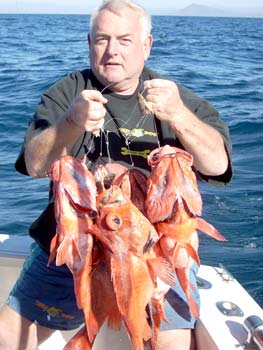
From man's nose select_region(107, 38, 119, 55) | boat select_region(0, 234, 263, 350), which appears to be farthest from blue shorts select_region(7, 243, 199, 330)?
man's nose select_region(107, 38, 119, 55)

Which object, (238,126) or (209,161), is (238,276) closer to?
(209,161)

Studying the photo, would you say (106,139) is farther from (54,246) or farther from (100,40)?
(54,246)

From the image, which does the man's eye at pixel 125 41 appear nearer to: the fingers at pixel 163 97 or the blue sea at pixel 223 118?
the fingers at pixel 163 97

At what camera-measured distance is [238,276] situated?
622cm

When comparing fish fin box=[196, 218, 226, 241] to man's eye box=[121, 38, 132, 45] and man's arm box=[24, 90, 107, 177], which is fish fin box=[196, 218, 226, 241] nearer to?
man's arm box=[24, 90, 107, 177]

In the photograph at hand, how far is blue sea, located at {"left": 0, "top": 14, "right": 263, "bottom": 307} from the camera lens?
6.85m

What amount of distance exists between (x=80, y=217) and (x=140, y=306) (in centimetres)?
47

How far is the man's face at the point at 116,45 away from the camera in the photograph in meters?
3.11

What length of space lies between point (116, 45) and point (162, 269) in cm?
125

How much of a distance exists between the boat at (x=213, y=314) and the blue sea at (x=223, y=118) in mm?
1965

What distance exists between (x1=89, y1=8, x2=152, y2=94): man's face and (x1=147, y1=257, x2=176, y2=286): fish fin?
3.76 ft

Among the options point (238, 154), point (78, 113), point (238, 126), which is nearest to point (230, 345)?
point (78, 113)

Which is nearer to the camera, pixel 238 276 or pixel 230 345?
pixel 230 345

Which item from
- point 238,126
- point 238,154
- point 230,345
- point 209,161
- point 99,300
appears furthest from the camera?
point 238,126
